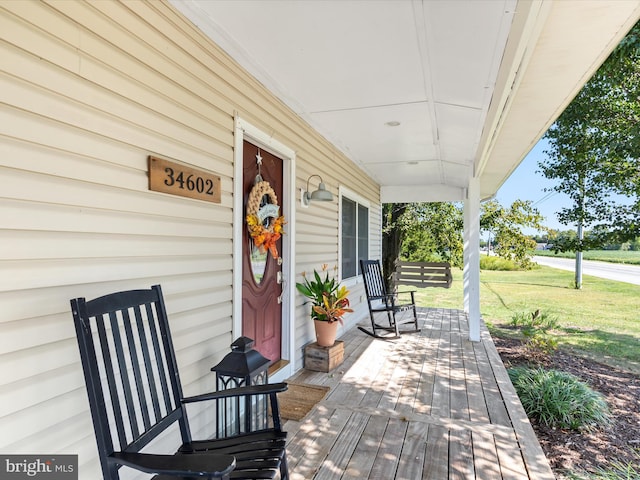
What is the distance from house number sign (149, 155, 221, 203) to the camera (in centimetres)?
186

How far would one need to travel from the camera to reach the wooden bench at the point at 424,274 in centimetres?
805

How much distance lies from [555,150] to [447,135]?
4.27m

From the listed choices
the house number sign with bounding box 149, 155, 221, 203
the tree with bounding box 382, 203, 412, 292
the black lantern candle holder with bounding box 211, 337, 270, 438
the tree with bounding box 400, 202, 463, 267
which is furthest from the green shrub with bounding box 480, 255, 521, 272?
the house number sign with bounding box 149, 155, 221, 203

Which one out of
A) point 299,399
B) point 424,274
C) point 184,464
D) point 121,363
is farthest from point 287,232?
point 424,274

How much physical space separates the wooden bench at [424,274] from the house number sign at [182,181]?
655cm

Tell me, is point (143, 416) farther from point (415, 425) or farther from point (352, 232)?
point (352, 232)

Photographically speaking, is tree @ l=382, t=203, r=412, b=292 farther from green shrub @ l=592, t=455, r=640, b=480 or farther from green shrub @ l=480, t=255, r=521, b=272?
green shrub @ l=480, t=255, r=521, b=272

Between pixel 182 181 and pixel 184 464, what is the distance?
4.68ft

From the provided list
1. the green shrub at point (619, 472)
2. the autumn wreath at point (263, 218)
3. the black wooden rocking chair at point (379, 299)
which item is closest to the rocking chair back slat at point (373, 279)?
the black wooden rocking chair at point (379, 299)

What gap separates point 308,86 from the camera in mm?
2965

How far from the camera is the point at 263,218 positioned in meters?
2.96

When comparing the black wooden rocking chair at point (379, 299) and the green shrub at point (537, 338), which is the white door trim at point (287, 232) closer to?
the black wooden rocking chair at point (379, 299)

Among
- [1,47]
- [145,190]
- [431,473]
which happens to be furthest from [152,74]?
[431,473]

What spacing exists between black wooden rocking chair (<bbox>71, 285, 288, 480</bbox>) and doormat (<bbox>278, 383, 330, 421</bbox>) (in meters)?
1.11
